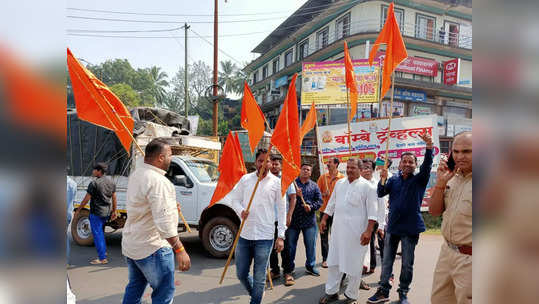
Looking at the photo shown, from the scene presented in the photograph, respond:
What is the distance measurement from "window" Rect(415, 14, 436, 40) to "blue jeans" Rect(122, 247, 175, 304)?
2005cm

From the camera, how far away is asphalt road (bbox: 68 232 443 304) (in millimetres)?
3734

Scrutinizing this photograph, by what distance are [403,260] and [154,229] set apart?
107 inches

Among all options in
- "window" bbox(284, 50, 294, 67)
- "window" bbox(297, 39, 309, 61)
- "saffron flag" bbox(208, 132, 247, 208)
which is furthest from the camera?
"window" bbox(284, 50, 294, 67)

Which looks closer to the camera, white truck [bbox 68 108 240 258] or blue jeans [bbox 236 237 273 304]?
blue jeans [bbox 236 237 273 304]

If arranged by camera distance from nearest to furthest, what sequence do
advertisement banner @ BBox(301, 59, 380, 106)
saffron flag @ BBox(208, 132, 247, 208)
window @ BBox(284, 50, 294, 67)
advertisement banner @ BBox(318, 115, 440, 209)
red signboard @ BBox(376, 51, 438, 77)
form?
saffron flag @ BBox(208, 132, 247, 208) → advertisement banner @ BBox(318, 115, 440, 209) → advertisement banner @ BBox(301, 59, 380, 106) → red signboard @ BBox(376, 51, 438, 77) → window @ BBox(284, 50, 294, 67)

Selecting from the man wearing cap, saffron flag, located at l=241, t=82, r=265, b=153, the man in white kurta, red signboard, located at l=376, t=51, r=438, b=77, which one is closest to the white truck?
the man wearing cap

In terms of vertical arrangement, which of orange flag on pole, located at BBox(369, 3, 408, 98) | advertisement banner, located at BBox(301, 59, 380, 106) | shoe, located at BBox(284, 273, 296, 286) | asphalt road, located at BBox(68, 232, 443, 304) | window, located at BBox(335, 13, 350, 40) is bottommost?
asphalt road, located at BBox(68, 232, 443, 304)

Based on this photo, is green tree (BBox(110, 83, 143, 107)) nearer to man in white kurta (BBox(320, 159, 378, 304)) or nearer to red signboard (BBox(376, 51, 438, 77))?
red signboard (BBox(376, 51, 438, 77))

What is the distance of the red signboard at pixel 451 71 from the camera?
17836 mm

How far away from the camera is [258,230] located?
3.01 m

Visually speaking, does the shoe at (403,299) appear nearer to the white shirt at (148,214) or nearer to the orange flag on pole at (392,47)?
the orange flag on pole at (392,47)

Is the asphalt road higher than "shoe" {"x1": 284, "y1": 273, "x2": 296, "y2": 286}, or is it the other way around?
"shoe" {"x1": 284, "y1": 273, "x2": 296, "y2": 286}

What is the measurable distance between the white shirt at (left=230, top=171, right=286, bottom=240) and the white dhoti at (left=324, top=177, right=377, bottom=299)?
0.76 metres

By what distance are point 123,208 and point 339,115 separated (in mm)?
13823
